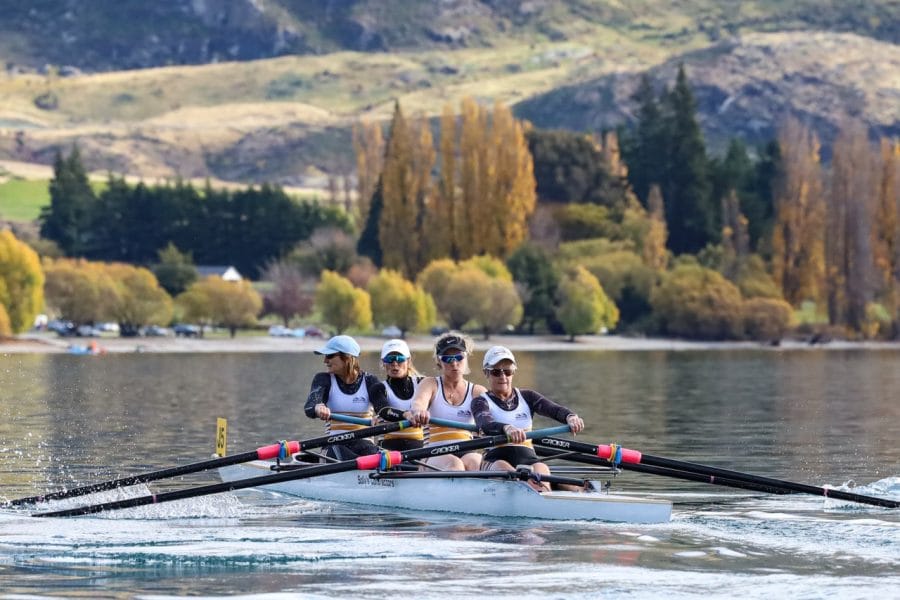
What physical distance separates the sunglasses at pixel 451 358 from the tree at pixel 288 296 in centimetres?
9971

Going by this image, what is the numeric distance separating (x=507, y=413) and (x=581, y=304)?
89669mm

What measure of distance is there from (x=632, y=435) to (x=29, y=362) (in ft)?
155

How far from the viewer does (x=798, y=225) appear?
115125 mm

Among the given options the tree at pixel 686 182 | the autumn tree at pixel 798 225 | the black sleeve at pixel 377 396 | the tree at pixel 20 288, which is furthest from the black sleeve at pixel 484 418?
the tree at pixel 686 182

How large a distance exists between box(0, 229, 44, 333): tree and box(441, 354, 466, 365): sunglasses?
3044 inches

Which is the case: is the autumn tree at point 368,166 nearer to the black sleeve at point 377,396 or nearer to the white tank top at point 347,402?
the white tank top at point 347,402

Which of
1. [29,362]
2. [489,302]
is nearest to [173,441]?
[29,362]

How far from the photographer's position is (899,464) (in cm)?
2962

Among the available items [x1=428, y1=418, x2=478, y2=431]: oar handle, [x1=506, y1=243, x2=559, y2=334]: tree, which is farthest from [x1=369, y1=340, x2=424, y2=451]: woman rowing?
[x1=506, y1=243, x2=559, y2=334]: tree

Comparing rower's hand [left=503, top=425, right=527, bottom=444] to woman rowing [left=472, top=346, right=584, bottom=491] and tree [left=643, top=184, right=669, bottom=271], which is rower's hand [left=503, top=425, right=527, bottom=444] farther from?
tree [left=643, top=184, right=669, bottom=271]

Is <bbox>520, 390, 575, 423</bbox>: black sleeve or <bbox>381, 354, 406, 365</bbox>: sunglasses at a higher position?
<bbox>381, 354, 406, 365</bbox>: sunglasses

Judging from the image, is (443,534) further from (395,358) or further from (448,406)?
(395,358)

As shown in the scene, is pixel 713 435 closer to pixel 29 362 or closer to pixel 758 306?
pixel 29 362

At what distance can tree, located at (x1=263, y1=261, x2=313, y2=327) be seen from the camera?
121 metres
